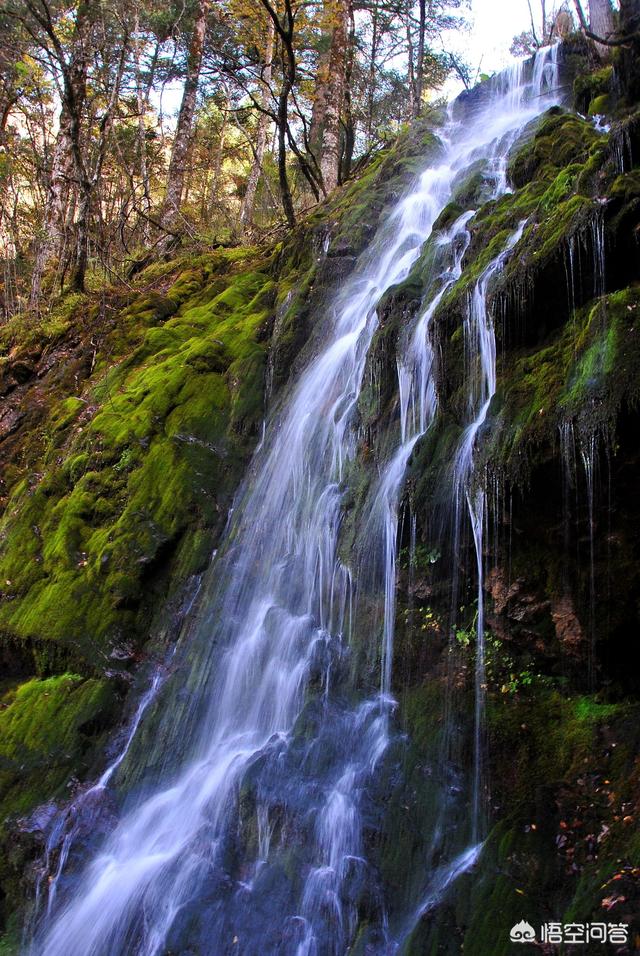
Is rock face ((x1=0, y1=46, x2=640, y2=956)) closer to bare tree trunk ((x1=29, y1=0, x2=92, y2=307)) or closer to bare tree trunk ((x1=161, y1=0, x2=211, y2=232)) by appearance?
bare tree trunk ((x1=29, y1=0, x2=92, y2=307))

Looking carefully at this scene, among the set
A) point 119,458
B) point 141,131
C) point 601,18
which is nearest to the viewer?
point 119,458

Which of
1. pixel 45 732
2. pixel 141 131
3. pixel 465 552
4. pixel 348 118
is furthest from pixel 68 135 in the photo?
pixel 465 552

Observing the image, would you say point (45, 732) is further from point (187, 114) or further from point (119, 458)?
point (187, 114)

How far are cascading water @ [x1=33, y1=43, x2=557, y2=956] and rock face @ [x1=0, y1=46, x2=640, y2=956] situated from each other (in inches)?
8.4

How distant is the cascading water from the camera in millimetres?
4445

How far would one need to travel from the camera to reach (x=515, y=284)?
5.40 m

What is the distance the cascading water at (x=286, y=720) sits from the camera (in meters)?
4.45

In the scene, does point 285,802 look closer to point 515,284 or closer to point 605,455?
point 605,455

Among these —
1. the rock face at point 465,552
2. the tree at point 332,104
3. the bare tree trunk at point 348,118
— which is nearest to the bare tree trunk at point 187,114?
the tree at point 332,104

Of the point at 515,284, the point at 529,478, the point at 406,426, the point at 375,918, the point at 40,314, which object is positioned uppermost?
the point at 40,314

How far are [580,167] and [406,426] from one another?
2.95 m

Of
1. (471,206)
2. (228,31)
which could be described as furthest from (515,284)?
(228,31)

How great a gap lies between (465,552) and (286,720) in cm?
211

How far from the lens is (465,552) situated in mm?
5105
